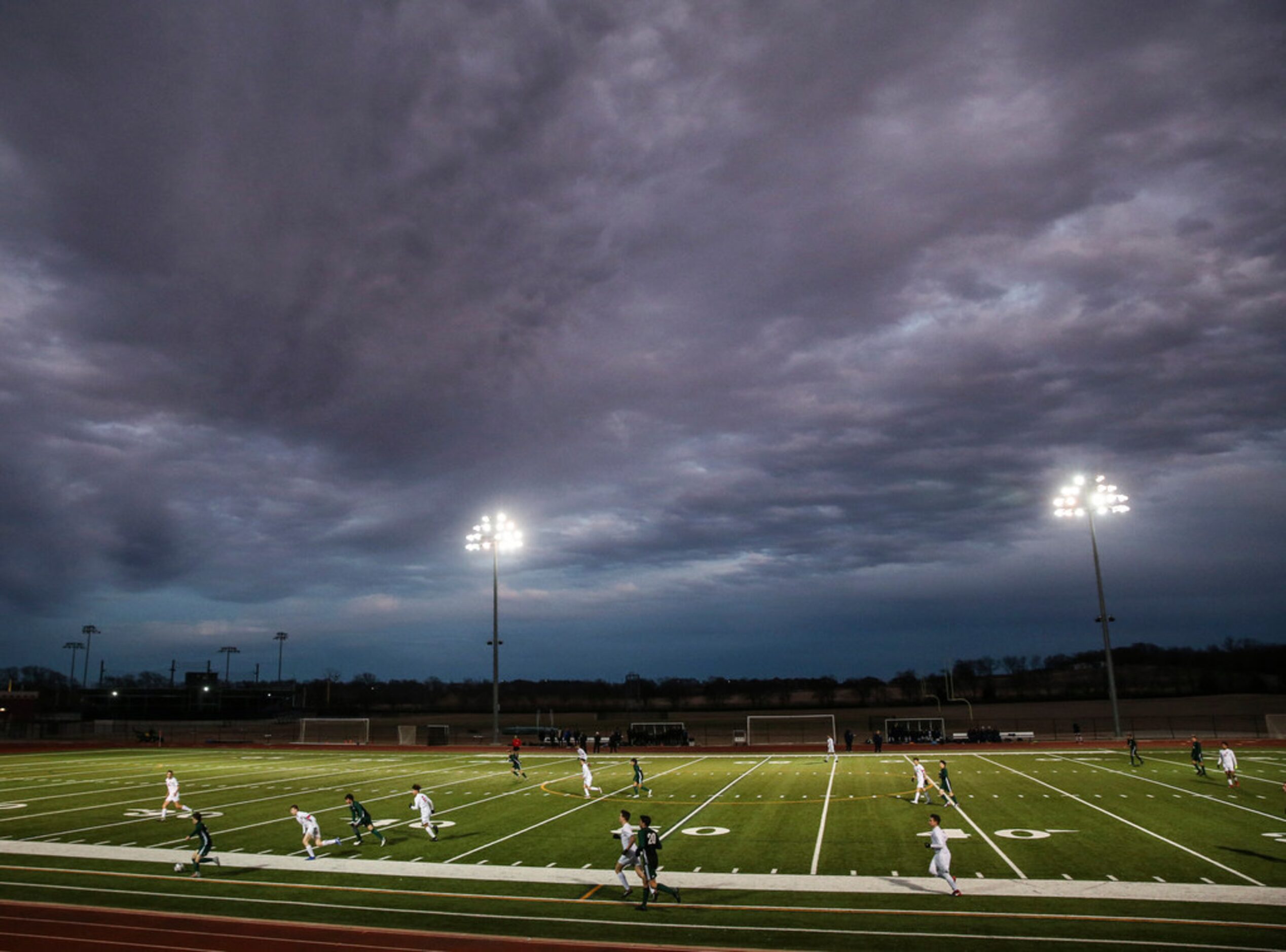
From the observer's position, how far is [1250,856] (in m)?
19.8

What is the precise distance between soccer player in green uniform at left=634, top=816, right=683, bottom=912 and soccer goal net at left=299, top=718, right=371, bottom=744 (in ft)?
196

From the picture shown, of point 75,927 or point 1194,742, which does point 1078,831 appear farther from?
point 75,927

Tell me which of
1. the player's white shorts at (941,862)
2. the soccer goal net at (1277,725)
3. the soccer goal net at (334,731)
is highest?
the player's white shorts at (941,862)

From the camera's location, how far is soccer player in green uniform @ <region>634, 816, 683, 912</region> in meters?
17.0

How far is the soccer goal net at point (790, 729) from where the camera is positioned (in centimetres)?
6800

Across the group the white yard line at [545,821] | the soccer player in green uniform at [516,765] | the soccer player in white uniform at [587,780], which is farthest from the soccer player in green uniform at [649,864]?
the soccer player in green uniform at [516,765]

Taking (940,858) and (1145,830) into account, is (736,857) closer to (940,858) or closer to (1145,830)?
(940,858)

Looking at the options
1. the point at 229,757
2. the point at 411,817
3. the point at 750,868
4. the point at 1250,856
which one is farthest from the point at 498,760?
the point at 1250,856

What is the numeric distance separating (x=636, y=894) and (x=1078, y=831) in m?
13.5

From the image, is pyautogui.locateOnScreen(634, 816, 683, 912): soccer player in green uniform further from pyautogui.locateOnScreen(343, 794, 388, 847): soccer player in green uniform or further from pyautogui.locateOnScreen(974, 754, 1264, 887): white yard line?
pyautogui.locateOnScreen(974, 754, 1264, 887): white yard line

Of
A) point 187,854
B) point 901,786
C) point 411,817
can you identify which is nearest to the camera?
point 187,854

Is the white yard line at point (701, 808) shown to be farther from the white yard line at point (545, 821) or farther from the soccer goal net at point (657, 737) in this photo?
the soccer goal net at point (657, 737)

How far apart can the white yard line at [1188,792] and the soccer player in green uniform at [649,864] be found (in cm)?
1913

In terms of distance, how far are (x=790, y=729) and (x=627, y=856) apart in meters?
93.9
